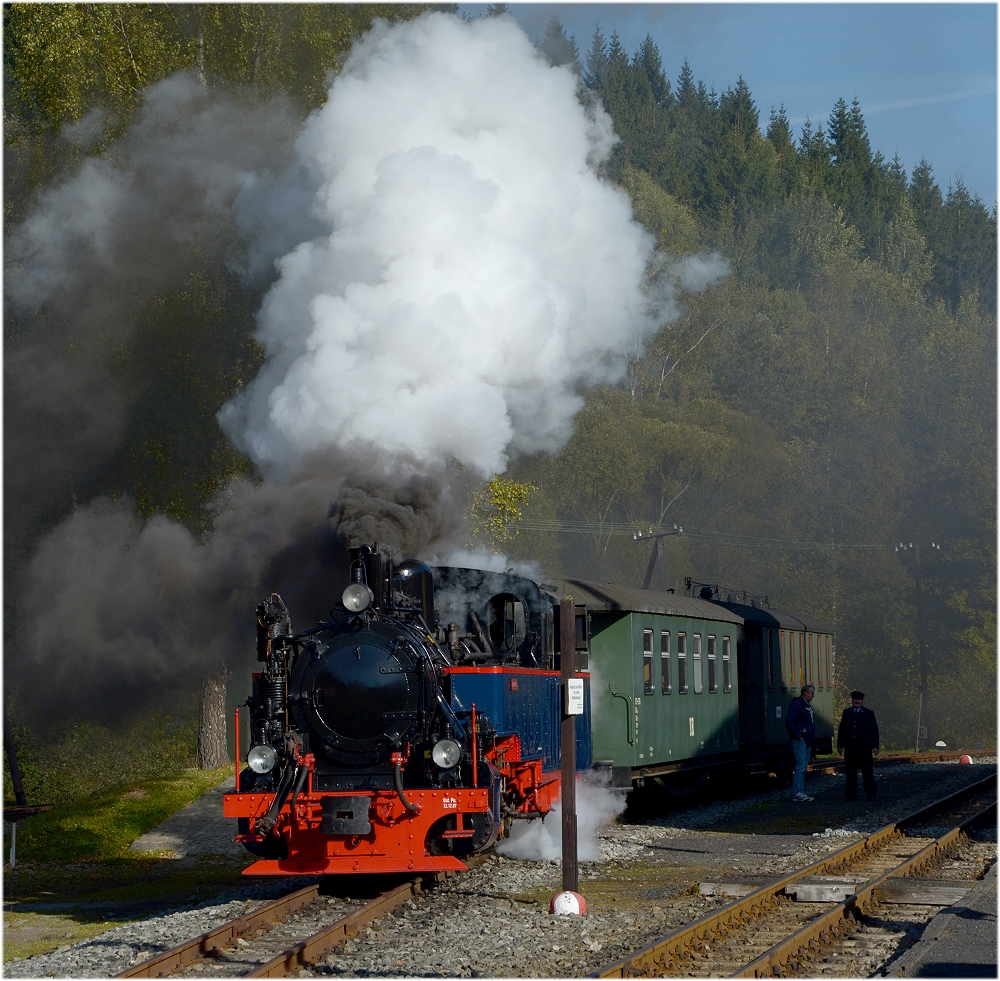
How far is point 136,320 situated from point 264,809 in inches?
472

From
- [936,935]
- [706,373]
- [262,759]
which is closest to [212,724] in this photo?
[262,759]

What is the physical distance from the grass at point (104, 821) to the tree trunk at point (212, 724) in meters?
2.59

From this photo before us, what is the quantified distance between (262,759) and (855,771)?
9.60 m

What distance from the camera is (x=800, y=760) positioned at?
1612 cm

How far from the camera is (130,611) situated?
18.6 m

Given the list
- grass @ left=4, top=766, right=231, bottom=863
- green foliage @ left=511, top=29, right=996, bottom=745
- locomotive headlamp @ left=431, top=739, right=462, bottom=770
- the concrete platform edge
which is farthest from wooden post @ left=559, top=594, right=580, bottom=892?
green foliage @ left=511, top=29, right=996, bottom=745

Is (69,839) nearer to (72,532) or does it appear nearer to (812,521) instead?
(72,532)

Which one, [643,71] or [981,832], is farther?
[643,71]

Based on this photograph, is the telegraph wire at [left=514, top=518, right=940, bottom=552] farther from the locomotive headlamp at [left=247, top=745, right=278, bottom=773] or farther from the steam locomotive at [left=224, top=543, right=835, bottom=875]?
the locomotive headlamp at [left=247, top=745, right=278, bottom=773]

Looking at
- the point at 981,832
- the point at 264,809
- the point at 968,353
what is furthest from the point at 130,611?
the point at 968,353

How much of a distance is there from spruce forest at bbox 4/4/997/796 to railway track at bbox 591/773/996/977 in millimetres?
9825

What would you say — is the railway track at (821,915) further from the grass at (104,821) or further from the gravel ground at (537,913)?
the grass at (104,821)

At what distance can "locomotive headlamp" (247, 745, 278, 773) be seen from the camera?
8836mm

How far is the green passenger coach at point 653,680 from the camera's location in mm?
13517
